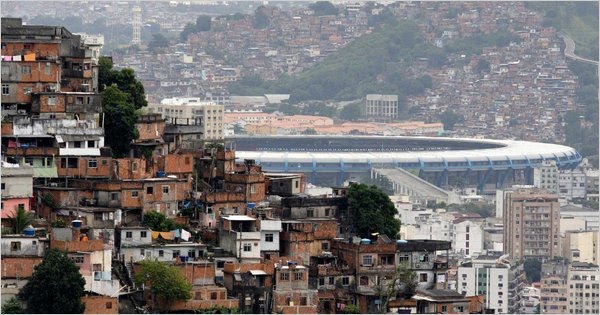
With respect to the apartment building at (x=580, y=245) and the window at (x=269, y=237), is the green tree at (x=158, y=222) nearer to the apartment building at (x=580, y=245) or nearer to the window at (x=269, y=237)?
the window at (x=269, y=237)

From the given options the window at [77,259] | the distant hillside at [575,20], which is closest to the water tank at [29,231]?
the window at [77,259]

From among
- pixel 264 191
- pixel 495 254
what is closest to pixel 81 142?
pixel 264 191

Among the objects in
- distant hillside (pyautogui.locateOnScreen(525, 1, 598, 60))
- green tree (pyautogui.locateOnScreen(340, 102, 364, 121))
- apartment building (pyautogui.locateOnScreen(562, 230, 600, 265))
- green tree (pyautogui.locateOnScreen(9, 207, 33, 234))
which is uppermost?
distant hillside (pyautogui.locateOnScreen(525, 1, 598, 60))

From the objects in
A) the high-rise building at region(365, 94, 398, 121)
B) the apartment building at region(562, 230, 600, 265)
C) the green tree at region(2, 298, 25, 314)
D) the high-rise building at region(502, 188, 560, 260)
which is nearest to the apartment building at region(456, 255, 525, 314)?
the apartment building at region(562, 230, 600, 265)

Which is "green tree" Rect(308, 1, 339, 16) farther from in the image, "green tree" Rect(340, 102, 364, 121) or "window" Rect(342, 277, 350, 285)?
"window" Rect(342, 277, 350, 285)

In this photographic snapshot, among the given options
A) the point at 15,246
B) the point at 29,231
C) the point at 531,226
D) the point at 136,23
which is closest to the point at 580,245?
the point at 531,226

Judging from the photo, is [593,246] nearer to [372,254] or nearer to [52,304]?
[372,254]

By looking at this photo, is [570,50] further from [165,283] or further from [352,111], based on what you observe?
[165,283]
